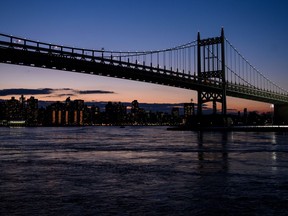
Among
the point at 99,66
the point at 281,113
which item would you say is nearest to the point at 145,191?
the point at 99,66

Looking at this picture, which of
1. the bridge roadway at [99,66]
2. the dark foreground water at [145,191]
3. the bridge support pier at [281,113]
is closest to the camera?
the dark foreground water at [145,191]

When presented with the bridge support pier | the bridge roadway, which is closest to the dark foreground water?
the bridge roadway

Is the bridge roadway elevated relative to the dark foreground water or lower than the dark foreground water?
elevated

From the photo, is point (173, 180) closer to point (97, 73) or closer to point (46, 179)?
point (46, 179)

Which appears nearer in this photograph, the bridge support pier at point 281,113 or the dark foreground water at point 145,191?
the dark foreground water at point 145,191

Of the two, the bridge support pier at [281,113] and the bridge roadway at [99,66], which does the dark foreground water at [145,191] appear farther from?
the bridge support pier at [281,113]

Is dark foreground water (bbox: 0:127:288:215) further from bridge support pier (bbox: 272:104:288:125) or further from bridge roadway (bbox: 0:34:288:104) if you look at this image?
bridge support pier (bbox: 272:104:288:125)

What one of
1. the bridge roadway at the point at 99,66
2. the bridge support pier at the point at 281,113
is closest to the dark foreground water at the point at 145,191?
the bridge roadway at the point at 99,66

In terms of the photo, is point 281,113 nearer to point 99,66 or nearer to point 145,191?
point 99,66

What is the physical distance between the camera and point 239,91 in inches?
2854

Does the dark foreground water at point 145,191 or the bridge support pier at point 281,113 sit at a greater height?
the bridge support pier at point 281,113

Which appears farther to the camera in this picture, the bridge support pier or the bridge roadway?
the bridge support pier

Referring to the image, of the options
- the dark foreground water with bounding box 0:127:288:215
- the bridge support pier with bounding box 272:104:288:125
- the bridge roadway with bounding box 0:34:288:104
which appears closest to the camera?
the dark foreground water with bounding box 0:127:288:215

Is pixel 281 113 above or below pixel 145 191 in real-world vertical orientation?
above
